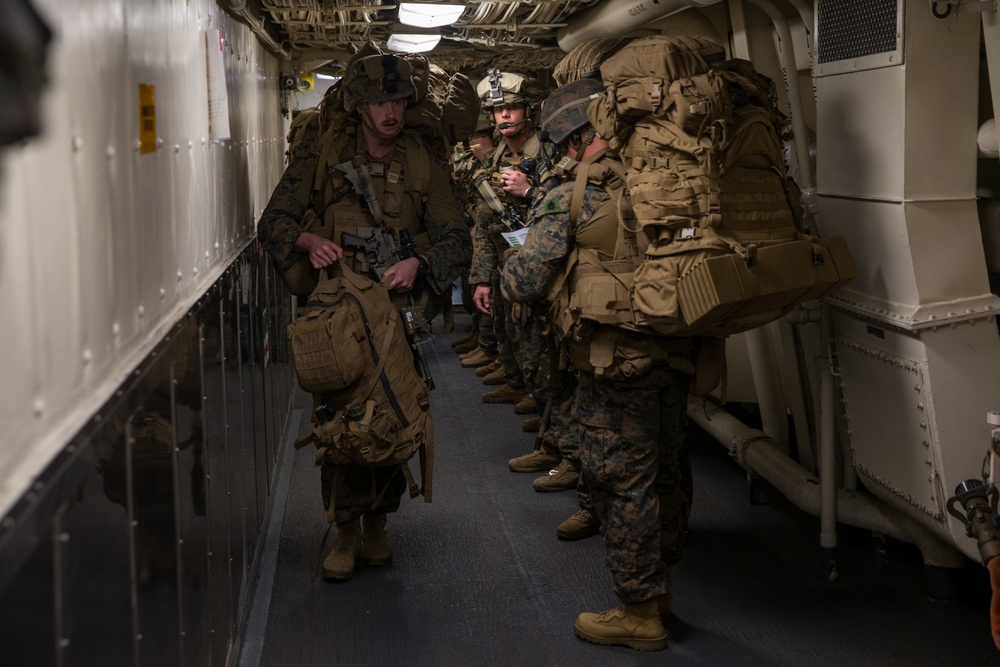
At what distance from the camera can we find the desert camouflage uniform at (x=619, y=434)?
11.9ft

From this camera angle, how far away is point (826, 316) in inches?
160

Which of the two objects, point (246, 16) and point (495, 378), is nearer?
point (246, 16)

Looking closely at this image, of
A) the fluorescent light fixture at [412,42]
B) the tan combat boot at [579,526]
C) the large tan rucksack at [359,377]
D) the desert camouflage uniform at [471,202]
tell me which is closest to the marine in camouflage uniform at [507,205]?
the desert camouflage uniform at [471,202]

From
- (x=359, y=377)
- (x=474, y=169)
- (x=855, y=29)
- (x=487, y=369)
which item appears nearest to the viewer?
(x=855, y=29)

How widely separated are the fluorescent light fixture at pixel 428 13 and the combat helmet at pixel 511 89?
0.66 metres

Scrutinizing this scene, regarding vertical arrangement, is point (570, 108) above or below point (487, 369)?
above

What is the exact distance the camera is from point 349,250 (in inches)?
169

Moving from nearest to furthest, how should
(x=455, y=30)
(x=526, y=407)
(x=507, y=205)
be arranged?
(x=507, y=205) → (x=455, y=30) → (x=526, y=407)

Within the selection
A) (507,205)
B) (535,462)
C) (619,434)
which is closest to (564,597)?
(619,434)

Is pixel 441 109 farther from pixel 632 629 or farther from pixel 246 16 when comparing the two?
pixel 632 629

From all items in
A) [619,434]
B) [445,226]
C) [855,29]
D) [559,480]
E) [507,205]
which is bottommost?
[559,480]

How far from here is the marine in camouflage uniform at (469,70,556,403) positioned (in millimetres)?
5879

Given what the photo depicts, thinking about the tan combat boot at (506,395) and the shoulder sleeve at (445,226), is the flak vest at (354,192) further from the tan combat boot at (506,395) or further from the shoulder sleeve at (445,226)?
the tan combat boot at (506,395)

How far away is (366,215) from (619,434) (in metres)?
1.49
